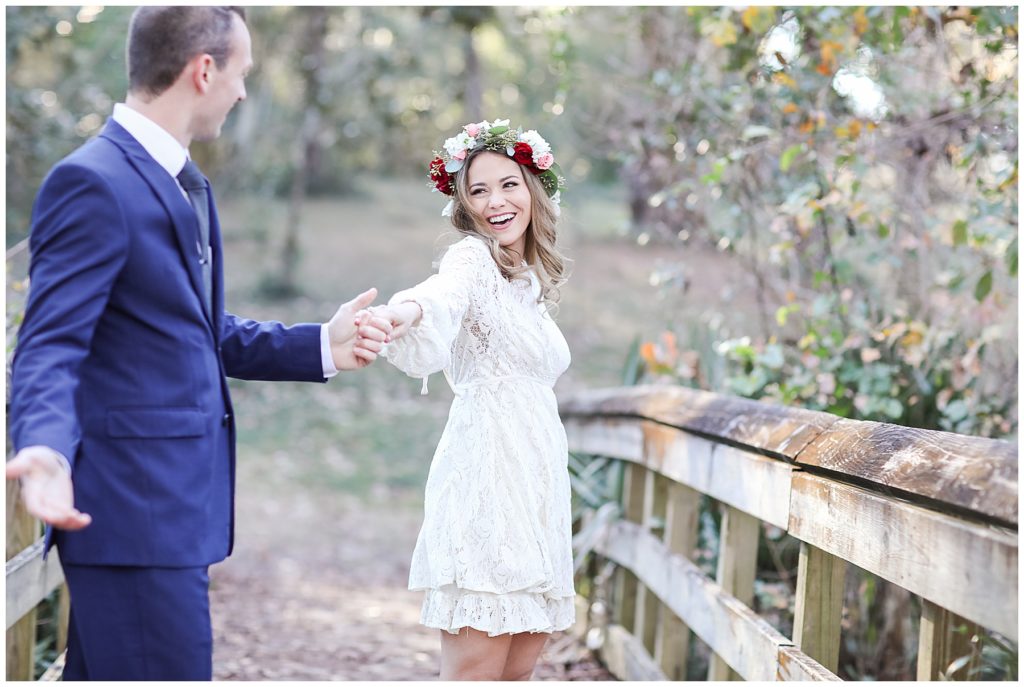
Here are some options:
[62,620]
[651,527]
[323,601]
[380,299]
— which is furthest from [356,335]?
[380,299]

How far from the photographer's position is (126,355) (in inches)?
90.4

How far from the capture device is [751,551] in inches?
141

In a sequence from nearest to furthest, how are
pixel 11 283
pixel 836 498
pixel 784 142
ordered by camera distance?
pixel 836 498, pixel 11 283, pixel 784 142

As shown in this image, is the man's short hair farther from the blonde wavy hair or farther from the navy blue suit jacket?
the blonde wavy hair

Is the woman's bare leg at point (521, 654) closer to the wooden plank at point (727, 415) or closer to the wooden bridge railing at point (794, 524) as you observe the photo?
the wooden bridge railing at point (794, 524)

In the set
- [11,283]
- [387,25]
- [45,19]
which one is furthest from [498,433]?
[387,25]

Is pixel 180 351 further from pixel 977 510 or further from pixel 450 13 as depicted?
pixel 450 13

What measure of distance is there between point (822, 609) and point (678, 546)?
125 cm

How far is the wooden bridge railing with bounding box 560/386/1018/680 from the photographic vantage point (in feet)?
6.90

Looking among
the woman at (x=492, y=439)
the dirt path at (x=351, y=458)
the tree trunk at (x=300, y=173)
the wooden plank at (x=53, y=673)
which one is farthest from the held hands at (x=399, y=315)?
the tree trunk at (x=300, y=173)

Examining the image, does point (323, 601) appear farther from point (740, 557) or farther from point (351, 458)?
point (351, 458)

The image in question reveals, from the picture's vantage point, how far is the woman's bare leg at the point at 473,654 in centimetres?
298

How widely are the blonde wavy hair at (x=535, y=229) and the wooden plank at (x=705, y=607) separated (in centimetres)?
110

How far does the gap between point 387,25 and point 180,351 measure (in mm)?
14919
